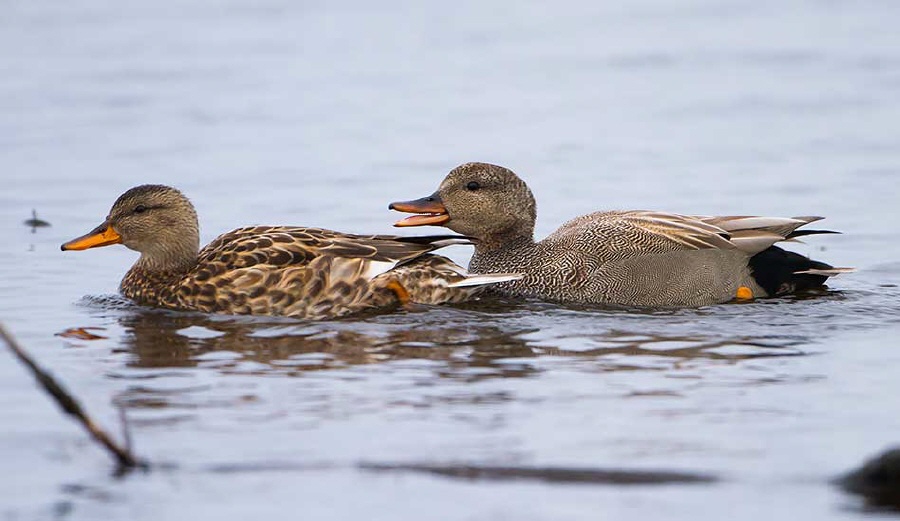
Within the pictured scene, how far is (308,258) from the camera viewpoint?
1038 centimetres

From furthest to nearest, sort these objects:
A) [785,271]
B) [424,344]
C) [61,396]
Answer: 1. [785,271]
2. [424,344]
3. [61,396]

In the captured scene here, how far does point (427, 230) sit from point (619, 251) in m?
3.04

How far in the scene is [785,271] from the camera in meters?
10.9

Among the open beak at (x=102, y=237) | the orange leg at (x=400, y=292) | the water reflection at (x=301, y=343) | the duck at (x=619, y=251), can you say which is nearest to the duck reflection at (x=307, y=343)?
the water reflection at (x=301, y=343)

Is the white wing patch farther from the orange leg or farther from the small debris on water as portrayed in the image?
→ the small debris on water

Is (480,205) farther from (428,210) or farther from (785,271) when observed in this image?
(785,271)

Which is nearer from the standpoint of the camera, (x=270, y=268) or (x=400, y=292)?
(x=270, y=268)

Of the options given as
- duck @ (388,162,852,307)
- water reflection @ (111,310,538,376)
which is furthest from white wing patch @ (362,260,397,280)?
duck @ (388,162,852,307)

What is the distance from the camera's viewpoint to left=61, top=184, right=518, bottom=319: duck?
1020 cm

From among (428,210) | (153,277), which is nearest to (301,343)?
(153,277)

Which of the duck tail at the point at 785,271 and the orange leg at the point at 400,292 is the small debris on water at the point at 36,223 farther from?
the duck tail at the point at 785,271

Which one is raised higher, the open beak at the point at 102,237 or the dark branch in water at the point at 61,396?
the open beak at the point at 102,237

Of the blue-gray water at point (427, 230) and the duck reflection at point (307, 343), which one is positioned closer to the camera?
the blue-gray water at point (427, 230)

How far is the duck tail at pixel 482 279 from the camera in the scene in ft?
33.7
